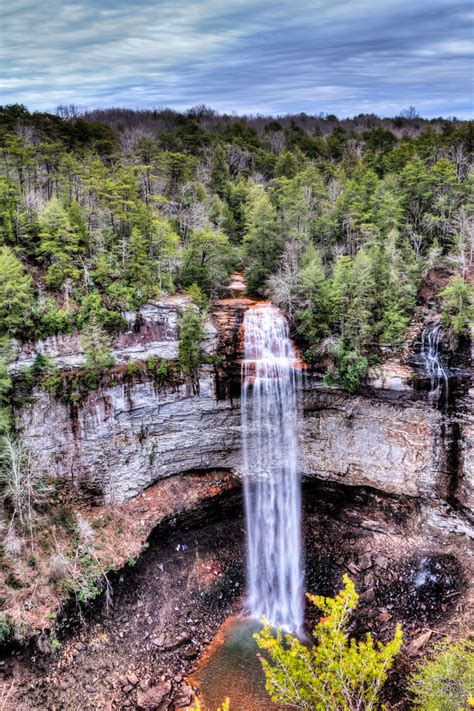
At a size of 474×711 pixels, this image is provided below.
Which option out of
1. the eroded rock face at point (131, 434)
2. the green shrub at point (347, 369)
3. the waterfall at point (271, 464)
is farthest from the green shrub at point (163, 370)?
the green shrub at point (347, 369)

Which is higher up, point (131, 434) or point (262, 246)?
point (262, 246)

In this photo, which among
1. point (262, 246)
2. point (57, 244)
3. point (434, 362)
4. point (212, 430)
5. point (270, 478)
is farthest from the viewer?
point (262, 246)

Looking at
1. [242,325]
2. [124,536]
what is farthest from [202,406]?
[124,536]

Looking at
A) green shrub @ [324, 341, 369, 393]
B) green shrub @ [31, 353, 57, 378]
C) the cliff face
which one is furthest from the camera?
green shrub @ [324, 341, 369, 393]

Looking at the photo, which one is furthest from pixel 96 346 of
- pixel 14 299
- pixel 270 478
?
pixel 270 478

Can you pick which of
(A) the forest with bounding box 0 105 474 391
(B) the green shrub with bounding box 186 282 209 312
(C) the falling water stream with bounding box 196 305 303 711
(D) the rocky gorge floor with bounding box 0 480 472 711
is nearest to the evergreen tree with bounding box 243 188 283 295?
(A) the forest with bounding box 0 105 474 391

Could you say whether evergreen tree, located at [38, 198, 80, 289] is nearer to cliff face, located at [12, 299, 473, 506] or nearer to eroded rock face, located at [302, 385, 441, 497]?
cliff face, located at [12, 299, 473, 506]

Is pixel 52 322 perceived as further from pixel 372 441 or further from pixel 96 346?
pixel 372 441
